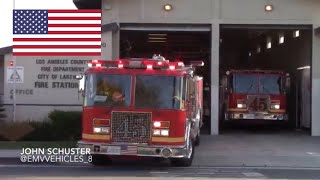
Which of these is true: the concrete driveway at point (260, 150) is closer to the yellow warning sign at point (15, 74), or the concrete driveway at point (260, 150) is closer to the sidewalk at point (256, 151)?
the sidewalk at point (256, 151)

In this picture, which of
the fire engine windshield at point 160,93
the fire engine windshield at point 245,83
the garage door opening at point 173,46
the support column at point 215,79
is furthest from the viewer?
the garage door opening at point 173,46

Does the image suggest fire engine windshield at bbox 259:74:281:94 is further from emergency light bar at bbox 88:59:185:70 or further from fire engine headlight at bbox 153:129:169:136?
fire engine headlight at bbox 153:129:169:136

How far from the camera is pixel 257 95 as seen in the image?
91.1ft

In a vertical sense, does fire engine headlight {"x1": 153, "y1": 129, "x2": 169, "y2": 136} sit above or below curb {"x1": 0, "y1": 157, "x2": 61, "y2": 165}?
above

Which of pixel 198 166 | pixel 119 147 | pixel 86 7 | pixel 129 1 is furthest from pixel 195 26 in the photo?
pixel 119 147

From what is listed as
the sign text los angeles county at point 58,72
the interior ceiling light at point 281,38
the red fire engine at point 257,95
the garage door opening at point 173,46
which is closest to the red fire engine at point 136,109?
the sign text los angeles county at point 58,72

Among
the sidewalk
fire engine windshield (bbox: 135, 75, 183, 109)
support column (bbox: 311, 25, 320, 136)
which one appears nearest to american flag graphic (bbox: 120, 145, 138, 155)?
fire engine windshield (bbox: 135, 75, 183, 109)

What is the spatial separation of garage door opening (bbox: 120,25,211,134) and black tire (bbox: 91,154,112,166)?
11196 millimetres

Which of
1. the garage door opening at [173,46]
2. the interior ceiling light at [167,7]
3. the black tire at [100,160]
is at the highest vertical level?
the interior ceiling light at [167,7]

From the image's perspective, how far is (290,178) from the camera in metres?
Answer: 14.6

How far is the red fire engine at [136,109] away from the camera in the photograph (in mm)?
15070

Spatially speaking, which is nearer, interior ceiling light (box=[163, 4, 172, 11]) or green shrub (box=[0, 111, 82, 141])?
green shrub (box=[0, 111, 82, 141])

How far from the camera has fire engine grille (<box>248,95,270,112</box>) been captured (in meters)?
27.7

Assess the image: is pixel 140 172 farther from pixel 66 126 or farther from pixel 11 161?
pixel 66 126
